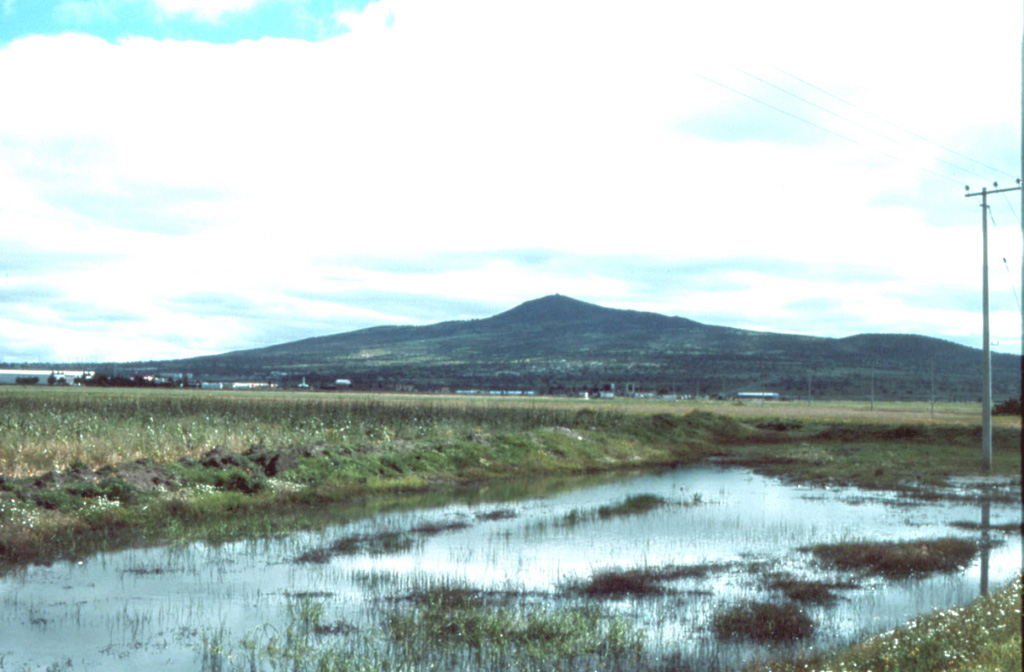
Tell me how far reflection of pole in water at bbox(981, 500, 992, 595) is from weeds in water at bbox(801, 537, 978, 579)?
0.19m

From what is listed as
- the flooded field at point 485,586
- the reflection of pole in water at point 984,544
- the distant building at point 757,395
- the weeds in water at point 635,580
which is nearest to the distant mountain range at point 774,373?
the distant building at point 757,395

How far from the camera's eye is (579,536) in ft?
60.8

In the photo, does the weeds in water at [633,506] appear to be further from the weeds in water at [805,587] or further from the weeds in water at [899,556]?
the weeds in water at [805,587]

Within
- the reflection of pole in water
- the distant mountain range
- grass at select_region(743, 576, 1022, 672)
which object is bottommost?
the reflection of pole in water

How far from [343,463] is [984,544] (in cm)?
1693

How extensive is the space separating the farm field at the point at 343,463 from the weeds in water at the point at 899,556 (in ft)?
1.34

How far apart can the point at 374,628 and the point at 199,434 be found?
19.8 meters

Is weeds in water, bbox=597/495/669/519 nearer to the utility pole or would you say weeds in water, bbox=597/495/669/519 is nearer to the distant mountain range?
the utility pole

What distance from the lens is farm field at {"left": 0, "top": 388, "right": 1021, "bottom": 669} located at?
58.1 feet

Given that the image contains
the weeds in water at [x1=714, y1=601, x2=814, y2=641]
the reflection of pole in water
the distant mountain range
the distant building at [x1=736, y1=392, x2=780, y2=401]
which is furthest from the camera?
the distant mountain range

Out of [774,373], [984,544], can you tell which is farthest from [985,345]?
[774,373]

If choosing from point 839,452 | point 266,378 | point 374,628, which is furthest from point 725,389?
point 374,628

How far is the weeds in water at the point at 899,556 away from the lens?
1542 centimetres

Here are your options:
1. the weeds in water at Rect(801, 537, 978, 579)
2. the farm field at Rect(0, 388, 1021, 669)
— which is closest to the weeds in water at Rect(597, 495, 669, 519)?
the farm field at Rect(0, 388, 1021, 669)
